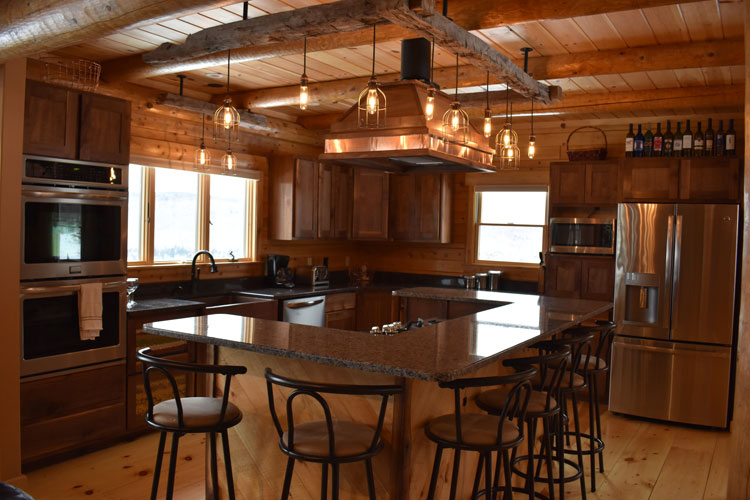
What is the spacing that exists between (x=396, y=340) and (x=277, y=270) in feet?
11.7

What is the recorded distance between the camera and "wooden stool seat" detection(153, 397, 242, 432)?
2.49 metres

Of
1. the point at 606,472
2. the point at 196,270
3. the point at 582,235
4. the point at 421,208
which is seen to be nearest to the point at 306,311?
the point at 196,270

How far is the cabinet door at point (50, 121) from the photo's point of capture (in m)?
3.68

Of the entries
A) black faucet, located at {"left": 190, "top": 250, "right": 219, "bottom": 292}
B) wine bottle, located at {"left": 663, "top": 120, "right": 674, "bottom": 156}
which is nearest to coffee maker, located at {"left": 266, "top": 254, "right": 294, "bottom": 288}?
black faucet, located at {"left": 190, "top": 250, "right": 219, "bottom": 292}

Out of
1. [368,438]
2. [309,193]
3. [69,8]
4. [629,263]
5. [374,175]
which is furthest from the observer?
[374,175]

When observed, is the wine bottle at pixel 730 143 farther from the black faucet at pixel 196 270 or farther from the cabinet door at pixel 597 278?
the black faucet at pixel 196 270

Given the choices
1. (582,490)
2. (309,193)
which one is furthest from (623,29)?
(309,193)

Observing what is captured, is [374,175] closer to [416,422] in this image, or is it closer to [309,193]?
[309,193]

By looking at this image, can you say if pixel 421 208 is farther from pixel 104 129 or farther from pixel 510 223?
pixel 104 129

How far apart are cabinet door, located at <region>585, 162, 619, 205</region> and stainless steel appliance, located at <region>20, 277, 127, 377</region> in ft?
13.2

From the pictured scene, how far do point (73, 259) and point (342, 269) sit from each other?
376 cm

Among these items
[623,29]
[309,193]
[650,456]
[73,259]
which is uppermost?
[623,29]

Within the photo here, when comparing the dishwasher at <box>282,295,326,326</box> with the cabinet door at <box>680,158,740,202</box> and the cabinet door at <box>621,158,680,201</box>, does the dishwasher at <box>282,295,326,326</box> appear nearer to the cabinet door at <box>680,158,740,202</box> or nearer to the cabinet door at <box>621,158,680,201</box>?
the cabinet door at <box>621,158,680,201</box>

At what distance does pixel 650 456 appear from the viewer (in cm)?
438
